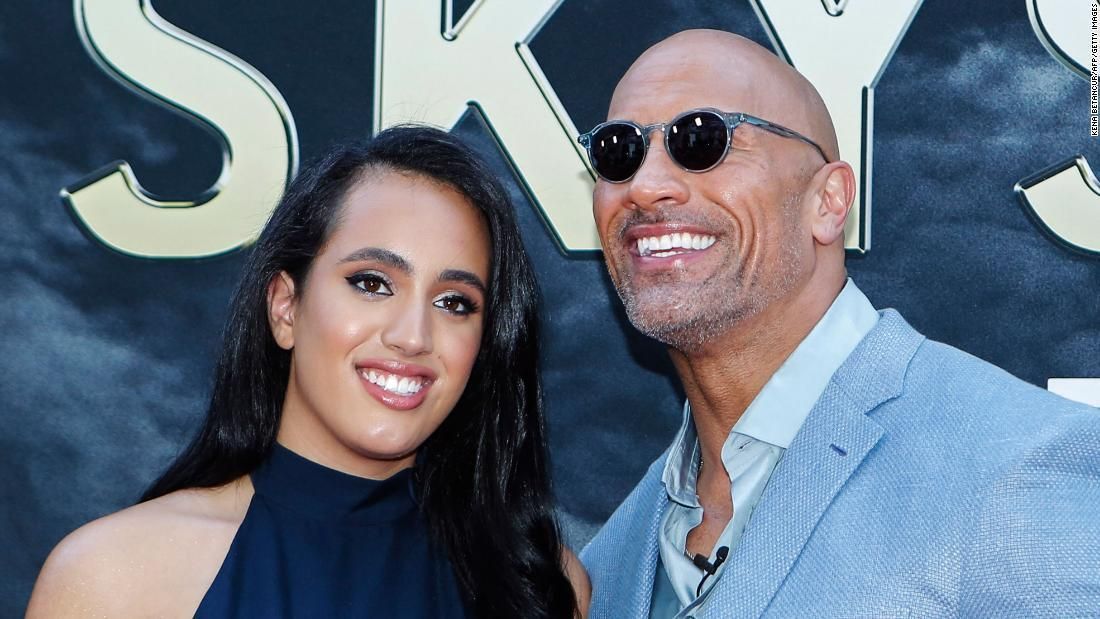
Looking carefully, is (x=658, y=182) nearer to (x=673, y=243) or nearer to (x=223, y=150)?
(x=673, y=243)

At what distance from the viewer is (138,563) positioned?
219cm

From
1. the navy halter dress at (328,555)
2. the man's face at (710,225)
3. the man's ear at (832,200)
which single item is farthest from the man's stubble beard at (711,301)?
the navy halter dress at (328,555)

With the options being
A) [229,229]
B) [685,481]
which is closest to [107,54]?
[229,229]

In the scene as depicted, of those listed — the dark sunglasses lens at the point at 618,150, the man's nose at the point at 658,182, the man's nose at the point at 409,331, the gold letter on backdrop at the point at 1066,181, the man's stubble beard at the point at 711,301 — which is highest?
the man's nose at the point at 409,331

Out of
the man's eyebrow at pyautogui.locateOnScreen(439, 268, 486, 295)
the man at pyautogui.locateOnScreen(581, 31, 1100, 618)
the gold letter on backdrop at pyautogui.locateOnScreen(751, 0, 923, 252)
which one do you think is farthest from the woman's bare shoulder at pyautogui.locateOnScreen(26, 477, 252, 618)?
the gold letter on backdrop at pyautogui.locateOnScreen(751, 0, 923, 252)

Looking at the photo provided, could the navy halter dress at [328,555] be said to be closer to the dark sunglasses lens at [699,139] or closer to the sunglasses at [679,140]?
the sunglasses at [679,140]

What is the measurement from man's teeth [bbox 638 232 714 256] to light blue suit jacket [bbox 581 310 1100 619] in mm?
415

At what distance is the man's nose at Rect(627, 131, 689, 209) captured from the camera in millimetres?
2598

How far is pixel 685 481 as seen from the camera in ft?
9.05

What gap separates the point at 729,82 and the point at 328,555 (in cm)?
133

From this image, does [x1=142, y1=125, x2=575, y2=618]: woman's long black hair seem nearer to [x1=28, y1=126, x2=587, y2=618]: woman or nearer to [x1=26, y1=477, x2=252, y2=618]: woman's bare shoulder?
[x1=28, y1=126, x2=587, y2=618]: woman

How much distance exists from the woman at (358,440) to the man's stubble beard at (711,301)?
0.31 m

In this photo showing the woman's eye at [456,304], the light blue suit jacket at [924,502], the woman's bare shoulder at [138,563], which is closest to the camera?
the light blue suit jacket at [924,502]

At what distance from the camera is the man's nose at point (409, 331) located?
93.2 inches
